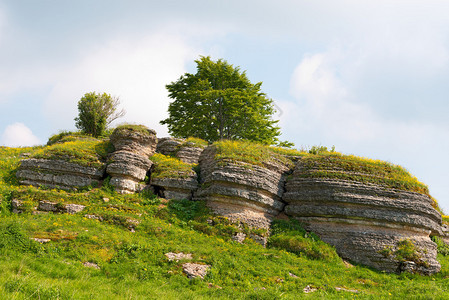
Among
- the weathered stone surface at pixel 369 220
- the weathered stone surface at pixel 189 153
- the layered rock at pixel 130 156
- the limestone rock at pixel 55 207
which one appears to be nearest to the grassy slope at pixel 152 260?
the limestone rock at pixel 55 207

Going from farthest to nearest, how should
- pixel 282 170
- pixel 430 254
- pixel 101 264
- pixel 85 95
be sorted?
pixel 85 95, pixel 282 170, pixel 430 254, pixel 101 264

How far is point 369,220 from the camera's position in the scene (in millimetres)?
19828

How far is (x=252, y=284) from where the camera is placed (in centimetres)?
1297

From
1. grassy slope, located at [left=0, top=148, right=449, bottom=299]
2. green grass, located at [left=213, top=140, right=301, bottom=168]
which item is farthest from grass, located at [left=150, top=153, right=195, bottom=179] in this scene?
green grass, located at [left=213, top=140, right=301, bottom=168]

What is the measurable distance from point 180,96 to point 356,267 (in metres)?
26.3

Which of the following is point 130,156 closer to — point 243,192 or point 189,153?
point 189,153

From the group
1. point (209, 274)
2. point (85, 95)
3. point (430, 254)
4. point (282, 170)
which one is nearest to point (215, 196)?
point (282, 170)

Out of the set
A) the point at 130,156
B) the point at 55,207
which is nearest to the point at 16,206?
the point at 55,207

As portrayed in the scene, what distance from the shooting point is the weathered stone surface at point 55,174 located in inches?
813

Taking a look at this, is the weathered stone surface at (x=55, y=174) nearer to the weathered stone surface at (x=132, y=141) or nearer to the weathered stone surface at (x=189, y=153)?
the weathered stone surface at (x=132, y=141)

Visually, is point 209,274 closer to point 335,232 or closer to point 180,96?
point 335,232

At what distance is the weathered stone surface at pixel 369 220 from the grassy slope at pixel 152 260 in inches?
36.2

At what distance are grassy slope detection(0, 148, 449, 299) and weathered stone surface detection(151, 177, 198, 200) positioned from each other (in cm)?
94

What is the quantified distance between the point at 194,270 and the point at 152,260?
6.04 ft
